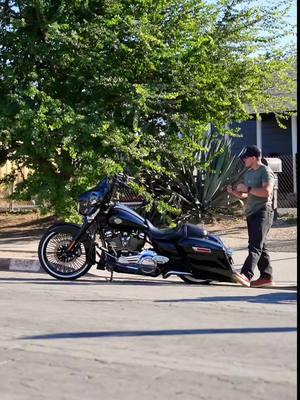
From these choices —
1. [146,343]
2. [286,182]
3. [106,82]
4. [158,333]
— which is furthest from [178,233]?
[286,182]

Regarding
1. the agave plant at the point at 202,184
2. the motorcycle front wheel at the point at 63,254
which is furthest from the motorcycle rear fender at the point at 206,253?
the agave plant at the point at 202,184

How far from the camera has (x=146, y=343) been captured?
19.5 feet

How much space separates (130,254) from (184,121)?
Result: 524 centimetres

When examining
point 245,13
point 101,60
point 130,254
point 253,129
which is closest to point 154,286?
point 130,254

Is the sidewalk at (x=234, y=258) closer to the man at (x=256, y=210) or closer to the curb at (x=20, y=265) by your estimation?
the curb at (x=20, y=265)

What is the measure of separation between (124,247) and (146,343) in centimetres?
352

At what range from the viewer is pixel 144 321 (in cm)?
684

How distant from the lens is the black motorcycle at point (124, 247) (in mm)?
9156

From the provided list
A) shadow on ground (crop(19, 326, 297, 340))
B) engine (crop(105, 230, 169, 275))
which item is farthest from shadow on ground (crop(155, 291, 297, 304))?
shadow on ground (crop(19, 326, 297, 340))

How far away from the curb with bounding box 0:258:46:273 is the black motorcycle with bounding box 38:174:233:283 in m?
1.26

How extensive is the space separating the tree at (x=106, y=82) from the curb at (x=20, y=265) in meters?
1.87

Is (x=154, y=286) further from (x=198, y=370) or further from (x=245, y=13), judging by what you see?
(x=245, y=13)

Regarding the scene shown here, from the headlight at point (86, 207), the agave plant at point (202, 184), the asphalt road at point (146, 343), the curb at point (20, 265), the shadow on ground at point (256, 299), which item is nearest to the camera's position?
the asphalt road at point (146, 343)

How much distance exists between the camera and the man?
30.2ft
